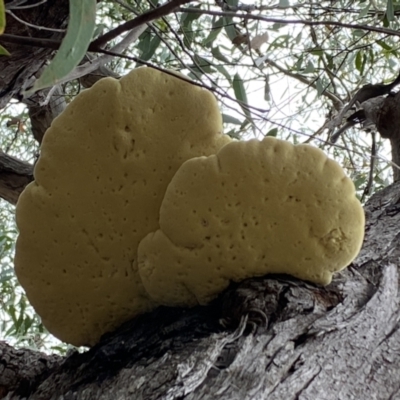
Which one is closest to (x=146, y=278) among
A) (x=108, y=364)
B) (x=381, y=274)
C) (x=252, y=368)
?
(x=108, y=364)

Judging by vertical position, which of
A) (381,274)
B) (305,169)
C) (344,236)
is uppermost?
(305,169)

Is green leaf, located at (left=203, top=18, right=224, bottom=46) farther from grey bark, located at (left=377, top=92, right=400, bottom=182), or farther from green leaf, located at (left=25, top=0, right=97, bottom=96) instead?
green leaf, located at (left=25, top=0, right=97, bottom=96)

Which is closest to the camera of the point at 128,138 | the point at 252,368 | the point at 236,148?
the point at 252,368

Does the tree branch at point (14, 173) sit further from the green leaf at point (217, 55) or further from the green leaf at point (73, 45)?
the green leaf at point (73, 45)

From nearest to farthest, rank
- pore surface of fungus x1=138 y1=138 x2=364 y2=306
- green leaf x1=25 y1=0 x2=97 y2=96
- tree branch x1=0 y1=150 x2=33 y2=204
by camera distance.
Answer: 1. green leaf x1=25 y1=0 x2=97 y2=96
2. pore surface of fungus x1=138 y1=138 x2=364 y2=306
3. tree branch x1=0 y1=150 x2=33 y2=204

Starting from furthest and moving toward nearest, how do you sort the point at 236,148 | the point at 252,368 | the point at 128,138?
1. the point at 128,138
2. the point at 236,148
3. the point at 252,368

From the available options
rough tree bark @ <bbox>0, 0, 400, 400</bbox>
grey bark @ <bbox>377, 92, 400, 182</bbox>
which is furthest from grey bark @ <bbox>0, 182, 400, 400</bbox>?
grey bark @ <bbox>377, 92, 400, 182</bbox>

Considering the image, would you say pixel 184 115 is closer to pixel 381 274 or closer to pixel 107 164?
pixel 107 164
